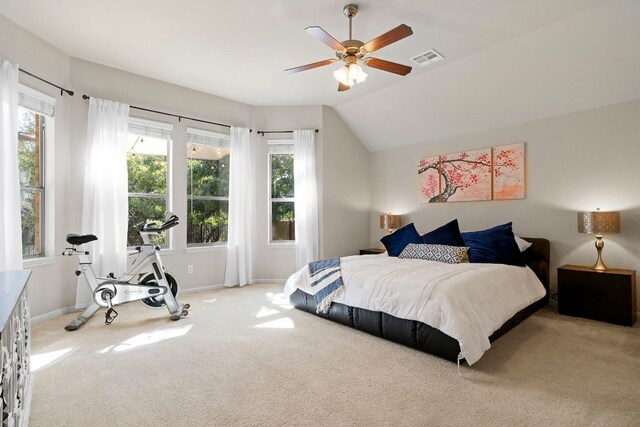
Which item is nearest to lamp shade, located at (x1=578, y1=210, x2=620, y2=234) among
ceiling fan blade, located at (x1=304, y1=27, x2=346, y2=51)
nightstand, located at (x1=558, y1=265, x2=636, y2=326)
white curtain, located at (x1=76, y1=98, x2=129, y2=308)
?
nightstand, located at (x1=558, y1=265, x2=636, y2=326)

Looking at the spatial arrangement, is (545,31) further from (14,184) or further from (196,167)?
(14,184)

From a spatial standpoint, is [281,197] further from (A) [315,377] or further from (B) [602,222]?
(B) [602,222]

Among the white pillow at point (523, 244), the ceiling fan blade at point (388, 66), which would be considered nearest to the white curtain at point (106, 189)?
the ceiling fan blade at point (388, 66)

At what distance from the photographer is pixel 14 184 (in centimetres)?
310

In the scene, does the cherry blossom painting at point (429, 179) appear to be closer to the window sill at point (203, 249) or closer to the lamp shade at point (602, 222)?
the lamp shade at point (602, 222)

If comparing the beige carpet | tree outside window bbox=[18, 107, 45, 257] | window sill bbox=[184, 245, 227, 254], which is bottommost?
the beige carpet

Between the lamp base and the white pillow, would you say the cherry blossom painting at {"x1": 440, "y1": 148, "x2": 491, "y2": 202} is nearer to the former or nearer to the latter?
the white pillow

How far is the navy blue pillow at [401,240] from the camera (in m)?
4.64

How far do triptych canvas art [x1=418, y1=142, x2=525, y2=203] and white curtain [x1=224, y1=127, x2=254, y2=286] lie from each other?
9.33ft

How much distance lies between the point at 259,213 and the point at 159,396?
3687 millimetres

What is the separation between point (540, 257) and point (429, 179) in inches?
76.2

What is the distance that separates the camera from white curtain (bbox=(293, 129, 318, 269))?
5.43 meters

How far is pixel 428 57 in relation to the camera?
12.8 ft

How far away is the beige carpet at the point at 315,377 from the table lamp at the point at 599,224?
756 millimetres
